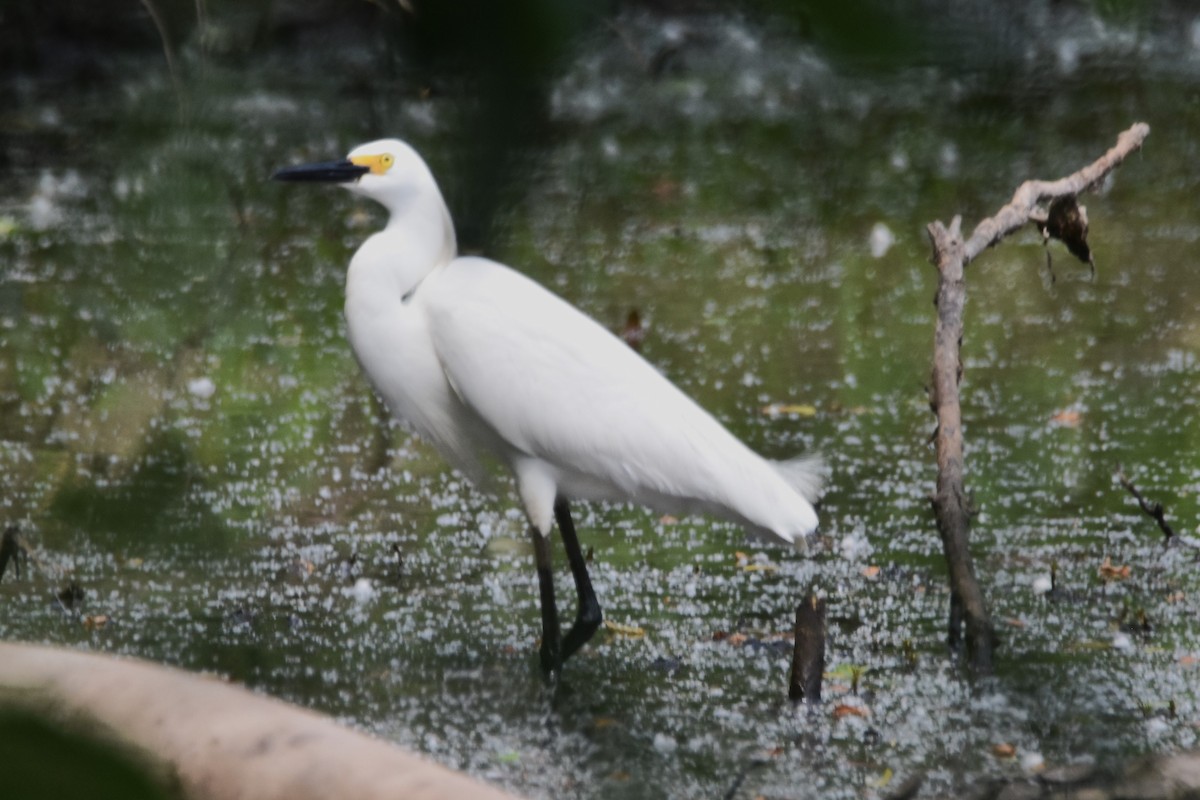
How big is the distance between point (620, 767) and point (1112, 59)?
7.00 ft

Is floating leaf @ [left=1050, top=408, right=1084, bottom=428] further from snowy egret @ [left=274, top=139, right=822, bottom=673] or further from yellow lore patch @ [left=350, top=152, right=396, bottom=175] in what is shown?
yellow lore patch @ [left=350, top=152, right=396, bottom=175]

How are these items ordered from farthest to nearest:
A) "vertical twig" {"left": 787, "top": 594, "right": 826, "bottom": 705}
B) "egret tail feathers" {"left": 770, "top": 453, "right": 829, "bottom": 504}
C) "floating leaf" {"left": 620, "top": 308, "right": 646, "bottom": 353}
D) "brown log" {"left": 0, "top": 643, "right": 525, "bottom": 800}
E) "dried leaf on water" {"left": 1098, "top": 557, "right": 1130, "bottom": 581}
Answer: "floating leaf" {"left": 620, "top": 308, "right": 646, "bottom": 353}
"dried leaf on water" {"left": 1098, "top": 557, "right": 1130, "bottom": 581}
"egret tail feathers" {"left": 770, "top": 453, "right": 829, "bottom": 504}
"vertical twig" {"left": 787, "top": 594, "right": 826, "bottom": 705}
"brown log" {"left": 0, "top": 643, "right": 525, "bottom": 800}

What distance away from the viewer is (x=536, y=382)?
3.09m

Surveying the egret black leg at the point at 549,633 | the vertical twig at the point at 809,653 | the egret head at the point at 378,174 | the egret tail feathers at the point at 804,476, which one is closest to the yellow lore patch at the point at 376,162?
the egret head at the point at 378,174

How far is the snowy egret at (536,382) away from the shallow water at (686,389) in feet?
0.81

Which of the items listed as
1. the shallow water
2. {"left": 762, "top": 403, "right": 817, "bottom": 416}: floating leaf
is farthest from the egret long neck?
{"left": 762, "top": 403, "right": 817, "bottom": 416}: floating leaf

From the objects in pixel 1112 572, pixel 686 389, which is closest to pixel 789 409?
pixel 686 389

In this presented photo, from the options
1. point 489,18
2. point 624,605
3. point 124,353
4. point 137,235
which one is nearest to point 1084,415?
point 624,605

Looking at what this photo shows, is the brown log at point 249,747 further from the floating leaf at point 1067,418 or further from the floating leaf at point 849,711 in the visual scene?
the floating leaf at point 1067,418

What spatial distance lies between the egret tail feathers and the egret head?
843mm

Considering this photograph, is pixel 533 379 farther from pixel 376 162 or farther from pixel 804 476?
pixel 804 476

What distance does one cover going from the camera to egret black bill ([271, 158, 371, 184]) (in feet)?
9.78

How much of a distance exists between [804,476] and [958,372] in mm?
342

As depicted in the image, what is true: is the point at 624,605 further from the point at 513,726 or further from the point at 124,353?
the point at 124,353
